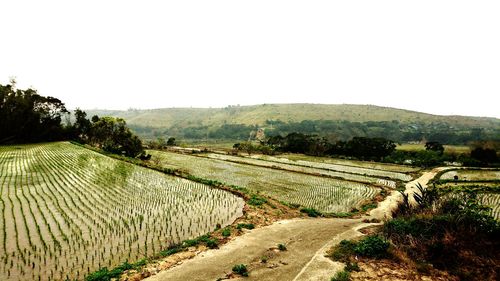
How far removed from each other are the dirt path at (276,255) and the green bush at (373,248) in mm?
1221

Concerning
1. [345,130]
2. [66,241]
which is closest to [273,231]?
[66,241]

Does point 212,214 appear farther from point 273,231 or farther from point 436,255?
point 436,255

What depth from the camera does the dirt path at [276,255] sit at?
9.70 metres

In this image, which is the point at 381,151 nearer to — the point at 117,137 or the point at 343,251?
the point at 117,137

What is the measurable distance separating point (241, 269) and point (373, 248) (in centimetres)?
498

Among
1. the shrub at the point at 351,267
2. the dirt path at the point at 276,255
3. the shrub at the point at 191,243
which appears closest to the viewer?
the dirt path at the point at 276,255

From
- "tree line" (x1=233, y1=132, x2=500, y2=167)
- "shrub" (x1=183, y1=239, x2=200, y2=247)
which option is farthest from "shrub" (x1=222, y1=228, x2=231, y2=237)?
"tree line" (x1=233, y1=132, x2=500, y2=167)

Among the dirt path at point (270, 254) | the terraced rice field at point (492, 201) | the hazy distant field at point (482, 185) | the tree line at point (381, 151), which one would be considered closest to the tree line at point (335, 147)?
the tree line at point (381, 151)

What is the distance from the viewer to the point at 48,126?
64812 millimetres

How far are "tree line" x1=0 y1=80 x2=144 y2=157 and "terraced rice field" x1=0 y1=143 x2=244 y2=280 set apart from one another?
22.4 m

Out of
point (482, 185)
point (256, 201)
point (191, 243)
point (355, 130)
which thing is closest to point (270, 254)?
point (191, 243)

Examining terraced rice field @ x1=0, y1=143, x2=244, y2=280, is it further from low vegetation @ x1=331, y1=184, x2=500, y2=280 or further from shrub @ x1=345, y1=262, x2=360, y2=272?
low vegetation @ x1=331, y1=184, x2=500, y2=280

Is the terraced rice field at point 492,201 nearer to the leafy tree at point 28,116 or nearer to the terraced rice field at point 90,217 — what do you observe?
the terraced rice field at point 90,217

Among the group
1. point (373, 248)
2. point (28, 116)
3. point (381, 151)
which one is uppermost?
point (28, 116)
